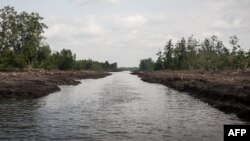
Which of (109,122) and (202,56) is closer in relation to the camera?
(109,122)

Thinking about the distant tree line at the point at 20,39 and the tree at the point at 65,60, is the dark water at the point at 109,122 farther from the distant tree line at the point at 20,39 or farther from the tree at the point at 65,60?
the tree at the point at 65,60

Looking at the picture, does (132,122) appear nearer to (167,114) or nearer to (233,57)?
(167,114)

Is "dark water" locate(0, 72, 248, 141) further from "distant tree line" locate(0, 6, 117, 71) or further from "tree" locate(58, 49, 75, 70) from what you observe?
"tree" locate(58, 49, 75, 70)

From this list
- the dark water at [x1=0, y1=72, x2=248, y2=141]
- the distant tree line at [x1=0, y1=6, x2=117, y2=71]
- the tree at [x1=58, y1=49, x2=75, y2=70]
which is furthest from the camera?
the tree at [x1=58, y1=49, x2=75, y2=70]

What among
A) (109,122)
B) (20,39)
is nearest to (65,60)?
(20,39)

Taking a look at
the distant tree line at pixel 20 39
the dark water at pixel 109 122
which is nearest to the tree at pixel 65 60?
the distant tree line at pixel 20 39

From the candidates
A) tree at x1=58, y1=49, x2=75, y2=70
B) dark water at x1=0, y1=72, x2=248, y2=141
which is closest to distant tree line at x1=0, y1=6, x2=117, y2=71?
tree at x1=58, y1=49, x2=75, y2=70

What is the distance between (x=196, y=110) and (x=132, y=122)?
9.49 meters

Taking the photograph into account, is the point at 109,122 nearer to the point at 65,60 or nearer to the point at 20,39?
the point at 20,39

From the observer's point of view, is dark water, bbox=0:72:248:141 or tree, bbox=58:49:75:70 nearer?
dark water, bbox=0:72:248:141

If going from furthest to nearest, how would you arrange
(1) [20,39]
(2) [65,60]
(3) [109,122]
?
(2) [65,60], (1) [20,39], (3) [109,122]

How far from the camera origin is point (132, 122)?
28.1m

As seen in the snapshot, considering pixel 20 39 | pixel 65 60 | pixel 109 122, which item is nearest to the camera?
pixel 109 122

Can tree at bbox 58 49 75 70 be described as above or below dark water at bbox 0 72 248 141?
above
